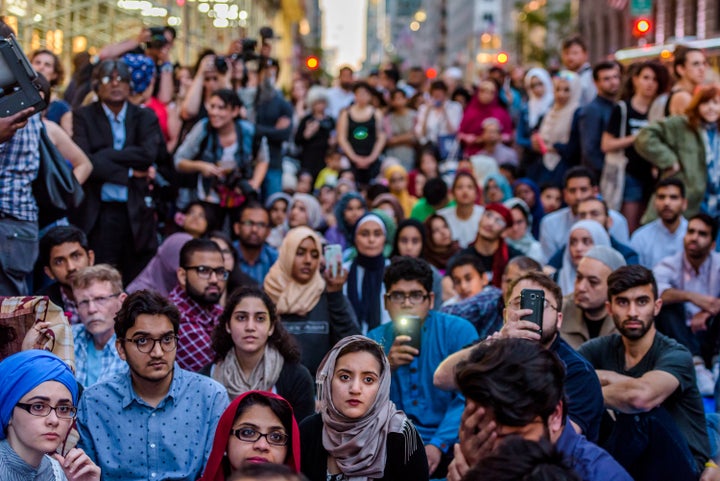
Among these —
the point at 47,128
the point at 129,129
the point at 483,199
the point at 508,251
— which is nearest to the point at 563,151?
the point at 483,199

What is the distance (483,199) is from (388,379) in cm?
750

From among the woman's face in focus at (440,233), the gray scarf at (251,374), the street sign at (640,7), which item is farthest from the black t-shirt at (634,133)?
the street sign at (640,7)

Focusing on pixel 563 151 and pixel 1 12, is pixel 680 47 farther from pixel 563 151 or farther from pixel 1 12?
pixel 1 12

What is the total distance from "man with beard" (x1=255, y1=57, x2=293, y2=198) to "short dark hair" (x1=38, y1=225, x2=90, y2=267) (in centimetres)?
486

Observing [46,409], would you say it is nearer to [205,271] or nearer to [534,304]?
[534,304]

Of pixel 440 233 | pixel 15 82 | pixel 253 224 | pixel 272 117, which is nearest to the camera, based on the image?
pixel 15 82

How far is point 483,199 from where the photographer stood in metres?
12.2

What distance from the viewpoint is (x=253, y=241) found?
893 cm

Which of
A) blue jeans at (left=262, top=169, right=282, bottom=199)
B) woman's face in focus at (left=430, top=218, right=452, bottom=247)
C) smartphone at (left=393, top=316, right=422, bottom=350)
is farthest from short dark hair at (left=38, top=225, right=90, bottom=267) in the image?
blue jeans at (left=262, top=169, right=282, bottom=199)

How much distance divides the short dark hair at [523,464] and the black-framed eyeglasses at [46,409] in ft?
6.55

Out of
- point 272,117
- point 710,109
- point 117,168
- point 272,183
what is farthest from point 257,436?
point 272,117

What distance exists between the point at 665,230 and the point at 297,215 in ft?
10.9

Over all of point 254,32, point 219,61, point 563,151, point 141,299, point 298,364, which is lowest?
point 298,364

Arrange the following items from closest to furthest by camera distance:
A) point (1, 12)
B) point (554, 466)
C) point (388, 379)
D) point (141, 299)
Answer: point (554, 466), point (388, 379), point (141, 299), point (1, 12)
